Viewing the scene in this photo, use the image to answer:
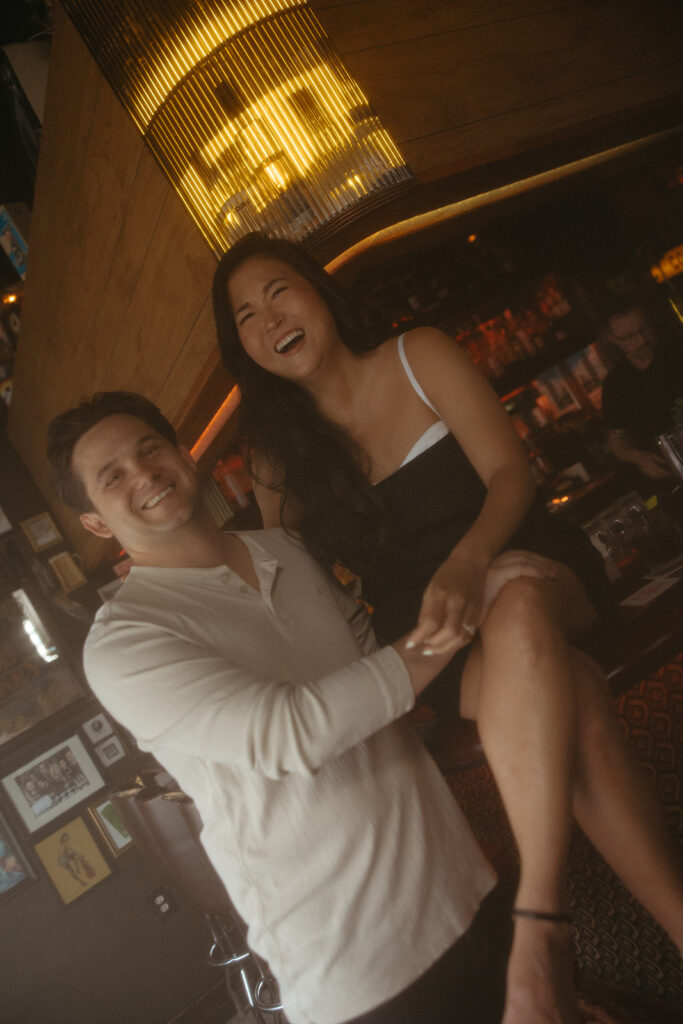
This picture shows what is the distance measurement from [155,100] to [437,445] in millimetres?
1247

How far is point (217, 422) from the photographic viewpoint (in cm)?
260

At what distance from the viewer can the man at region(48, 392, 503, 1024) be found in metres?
0.98

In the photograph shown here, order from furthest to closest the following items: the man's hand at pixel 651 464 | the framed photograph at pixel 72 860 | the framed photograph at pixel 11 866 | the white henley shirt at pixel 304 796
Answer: the framed photograph at pixel 72 860 < the framed photograph at pixel 11 866 < the man's hand at pixel 651 464 < the white henley shirt at pixel 304 796

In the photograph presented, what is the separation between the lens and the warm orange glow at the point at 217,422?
93.4 inches

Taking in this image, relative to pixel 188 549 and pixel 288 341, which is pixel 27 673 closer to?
pixel 188 549

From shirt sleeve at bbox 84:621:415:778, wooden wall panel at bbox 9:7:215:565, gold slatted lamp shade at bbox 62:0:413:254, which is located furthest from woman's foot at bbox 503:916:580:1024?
wooden wall panel at bbox 9:7:215:565

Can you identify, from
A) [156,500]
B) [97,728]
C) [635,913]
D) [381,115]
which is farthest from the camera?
[97,728]

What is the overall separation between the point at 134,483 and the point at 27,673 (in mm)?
2948

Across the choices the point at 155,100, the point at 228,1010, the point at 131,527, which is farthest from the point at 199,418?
the point at 228,1010

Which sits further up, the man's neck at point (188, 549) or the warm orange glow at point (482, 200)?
the warm orange glow at point (482, 200)

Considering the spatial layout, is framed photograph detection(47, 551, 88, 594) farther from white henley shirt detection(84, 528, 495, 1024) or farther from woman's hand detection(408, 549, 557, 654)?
woman's hand detection(408, 549, 557, 654)

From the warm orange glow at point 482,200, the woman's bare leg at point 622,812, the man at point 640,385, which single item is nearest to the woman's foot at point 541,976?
the woman's bare leg at point 622,812

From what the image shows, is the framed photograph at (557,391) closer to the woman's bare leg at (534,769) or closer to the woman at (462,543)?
the woman at (462,543)

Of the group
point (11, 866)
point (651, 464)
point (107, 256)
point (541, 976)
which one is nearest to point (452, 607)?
point (541, 976)
